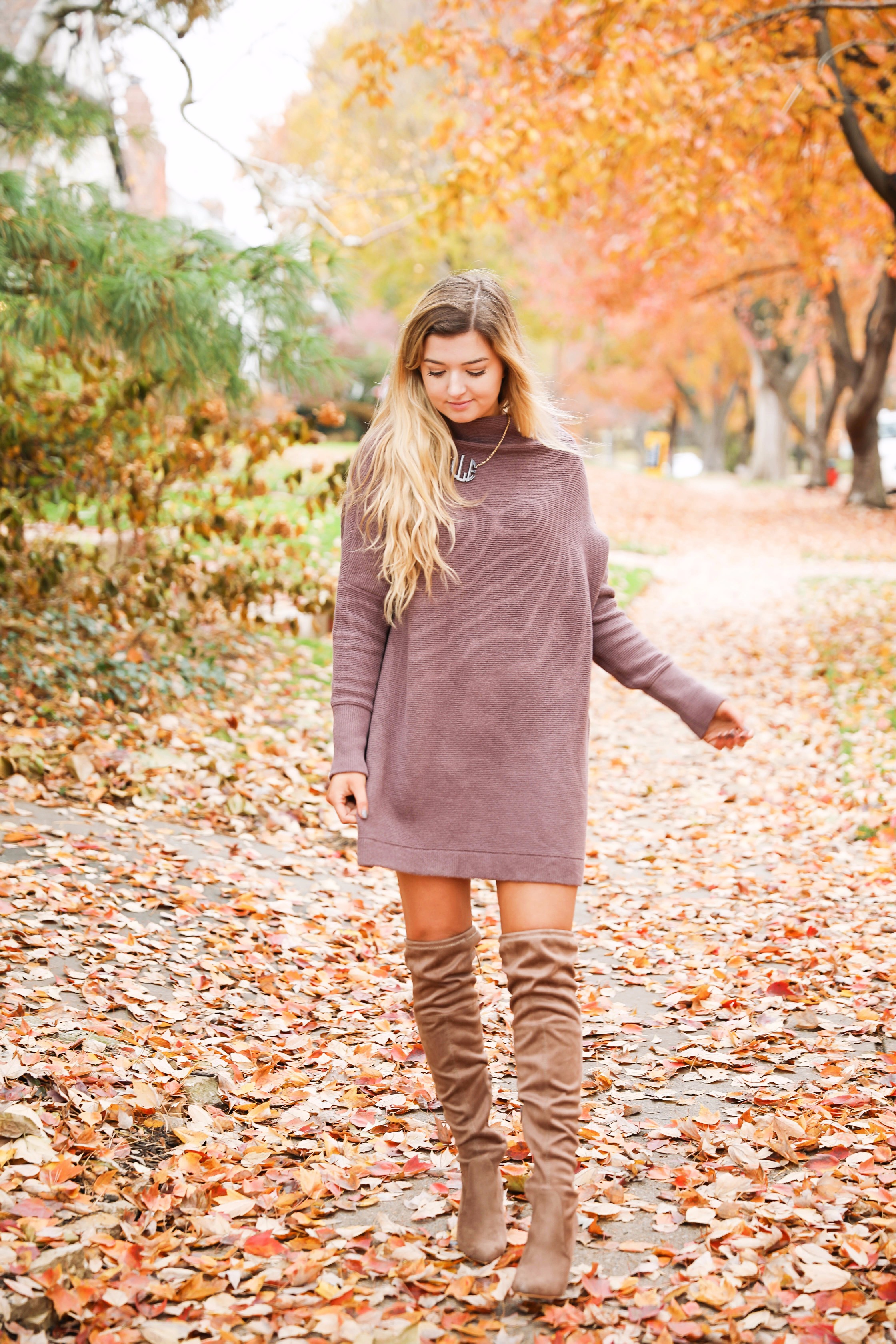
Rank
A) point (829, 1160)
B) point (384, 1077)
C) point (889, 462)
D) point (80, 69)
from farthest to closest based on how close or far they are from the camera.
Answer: point (889, 462), point (80, 69), point (384, 1077), point (829, 1160)


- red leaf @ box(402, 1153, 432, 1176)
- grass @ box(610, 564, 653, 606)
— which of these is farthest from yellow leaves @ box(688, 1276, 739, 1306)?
grass @ box(610, 564, 653, 606)

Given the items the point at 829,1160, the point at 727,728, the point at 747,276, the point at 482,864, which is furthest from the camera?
the point at 747,276

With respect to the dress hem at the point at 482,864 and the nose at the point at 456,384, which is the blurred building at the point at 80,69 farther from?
the dress hem at the point at 482,864

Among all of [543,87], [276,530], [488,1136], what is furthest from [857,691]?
[488,1136]

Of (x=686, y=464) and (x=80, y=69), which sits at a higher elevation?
(x=686, y=464)

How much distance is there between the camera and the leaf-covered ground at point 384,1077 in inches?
98.0

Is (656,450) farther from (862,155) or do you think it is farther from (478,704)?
(478,704)

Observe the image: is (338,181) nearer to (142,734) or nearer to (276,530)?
(276,530)

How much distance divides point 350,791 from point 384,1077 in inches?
54.0

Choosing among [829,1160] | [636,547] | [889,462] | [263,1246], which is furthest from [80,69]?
[889,462]

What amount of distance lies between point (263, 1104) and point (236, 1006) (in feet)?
1.97

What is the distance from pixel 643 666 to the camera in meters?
2.74

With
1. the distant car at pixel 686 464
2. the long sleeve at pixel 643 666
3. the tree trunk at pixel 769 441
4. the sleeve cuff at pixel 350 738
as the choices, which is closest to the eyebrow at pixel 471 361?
the long sleeve at pixel 643 666

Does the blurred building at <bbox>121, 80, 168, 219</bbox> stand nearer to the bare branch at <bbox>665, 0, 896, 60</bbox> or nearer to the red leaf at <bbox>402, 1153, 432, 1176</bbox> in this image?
the bare branch at <bbox>665, 0, 896, 60</bbox>
